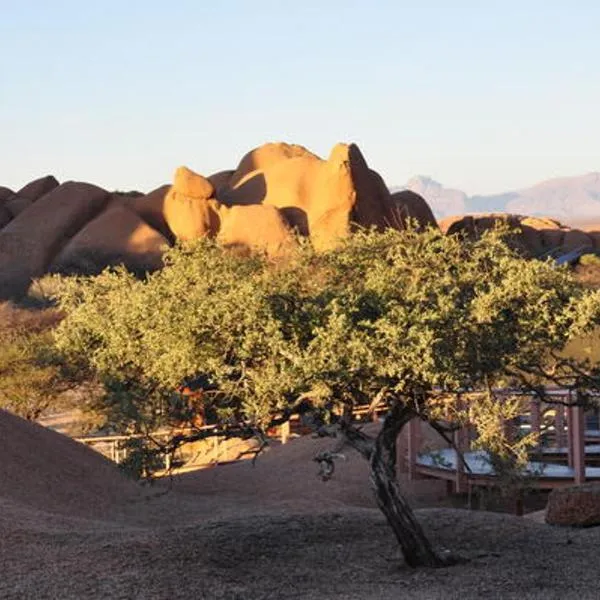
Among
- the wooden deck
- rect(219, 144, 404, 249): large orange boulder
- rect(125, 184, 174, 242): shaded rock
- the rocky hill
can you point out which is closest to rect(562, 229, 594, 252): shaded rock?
the rocky hill

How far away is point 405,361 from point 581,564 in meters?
3.74

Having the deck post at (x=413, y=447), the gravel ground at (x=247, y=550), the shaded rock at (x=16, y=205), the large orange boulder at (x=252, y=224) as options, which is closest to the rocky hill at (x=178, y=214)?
the large orange boulder at (x=252, y=224)

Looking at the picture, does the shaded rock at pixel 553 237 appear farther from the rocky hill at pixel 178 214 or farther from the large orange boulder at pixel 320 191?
the large orange boulder at pixel 320 191

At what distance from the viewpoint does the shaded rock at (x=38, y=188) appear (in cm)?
6812

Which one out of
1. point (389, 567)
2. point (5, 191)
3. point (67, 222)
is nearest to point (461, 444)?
point (389, 567)

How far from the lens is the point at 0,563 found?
42.3 ft

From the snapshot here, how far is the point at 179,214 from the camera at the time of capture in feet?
200

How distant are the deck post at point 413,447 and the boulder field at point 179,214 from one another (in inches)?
1355

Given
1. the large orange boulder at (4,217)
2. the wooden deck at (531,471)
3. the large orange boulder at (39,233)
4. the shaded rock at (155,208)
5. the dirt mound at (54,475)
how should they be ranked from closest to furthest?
1. the dirt mound at (54,475)
2. the wooden deck at (531,471)
3. the large orange boulder at (39,233)
4. the shaded rock at (155,208)
5. the large orange boulder at (4,217)

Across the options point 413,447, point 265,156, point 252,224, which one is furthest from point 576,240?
point 413,447

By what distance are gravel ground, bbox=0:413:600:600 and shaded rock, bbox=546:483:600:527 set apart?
0.32m

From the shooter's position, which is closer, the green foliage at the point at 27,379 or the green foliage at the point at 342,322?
the green foliage at the point at 342,322

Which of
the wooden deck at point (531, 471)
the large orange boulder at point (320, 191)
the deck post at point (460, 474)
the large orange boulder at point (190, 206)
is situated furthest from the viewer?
Result: the large orange boulder at point (190, 206)

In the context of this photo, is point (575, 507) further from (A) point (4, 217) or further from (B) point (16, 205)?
(B) point (16, 205)
